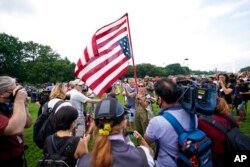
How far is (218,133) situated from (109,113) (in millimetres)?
1641

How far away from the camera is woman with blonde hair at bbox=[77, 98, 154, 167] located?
217 cm

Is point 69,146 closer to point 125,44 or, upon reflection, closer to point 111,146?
point 111,146

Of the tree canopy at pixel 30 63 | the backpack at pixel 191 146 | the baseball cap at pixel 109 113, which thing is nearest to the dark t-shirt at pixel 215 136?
the backpack at pixel 191 146

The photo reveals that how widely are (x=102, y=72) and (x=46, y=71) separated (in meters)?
85.9

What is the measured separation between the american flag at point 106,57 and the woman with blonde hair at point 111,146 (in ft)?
10.2

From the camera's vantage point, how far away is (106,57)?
573 centimetres

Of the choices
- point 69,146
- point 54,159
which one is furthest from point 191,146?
point 54,159

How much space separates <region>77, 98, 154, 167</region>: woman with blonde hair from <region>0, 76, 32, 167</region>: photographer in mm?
1060

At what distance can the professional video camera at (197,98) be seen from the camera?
3.04m

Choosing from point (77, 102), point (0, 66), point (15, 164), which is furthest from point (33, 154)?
point (0, 66)

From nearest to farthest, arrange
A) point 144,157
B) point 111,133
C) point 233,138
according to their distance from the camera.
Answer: point 144,157, point 111,133, point 233,138

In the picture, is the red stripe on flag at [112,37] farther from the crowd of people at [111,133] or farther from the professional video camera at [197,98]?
the professional video camera at [197,98]

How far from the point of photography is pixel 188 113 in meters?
3.18

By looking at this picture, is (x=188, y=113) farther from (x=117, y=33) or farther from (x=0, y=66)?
(x=0, y=66)
